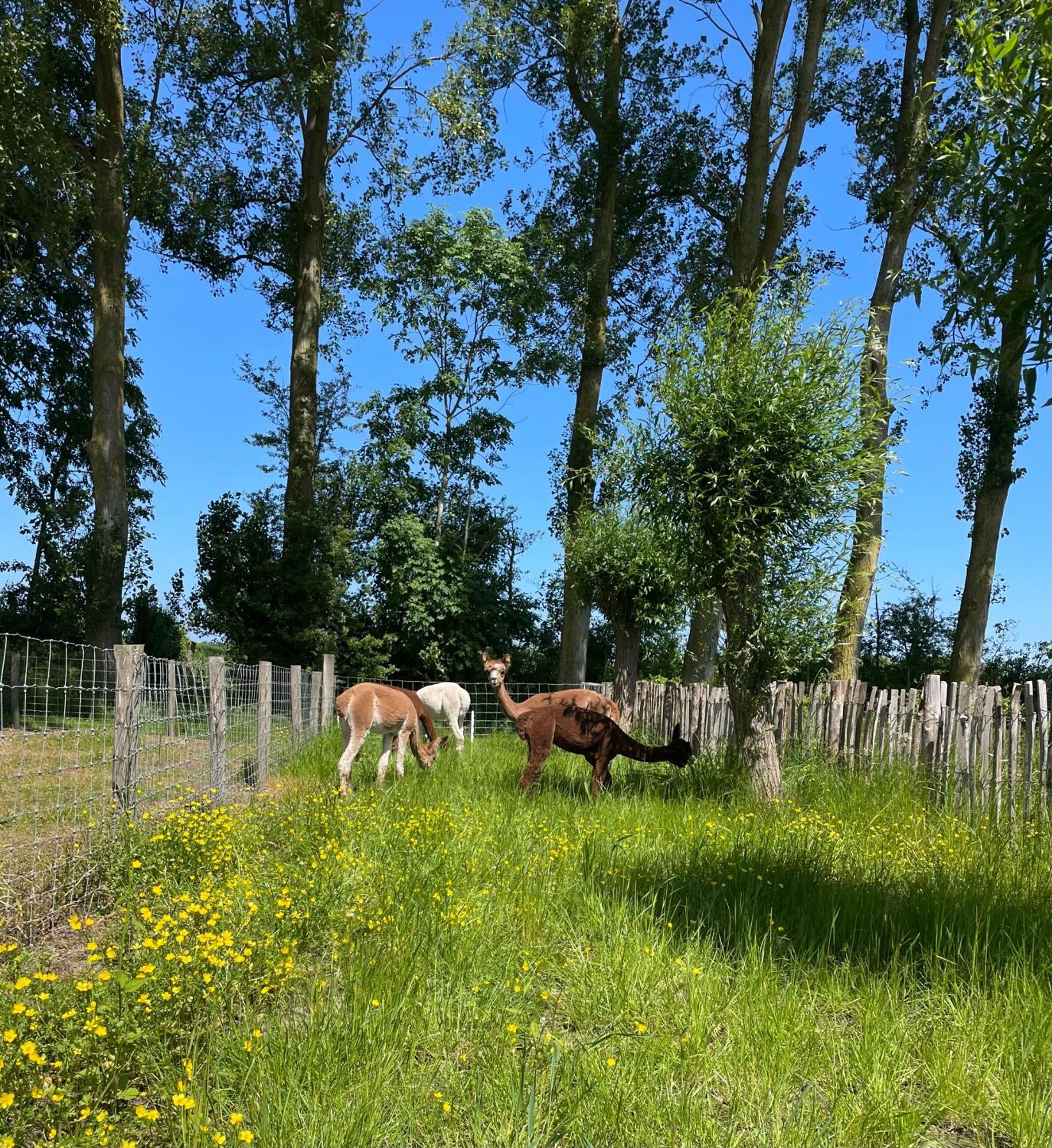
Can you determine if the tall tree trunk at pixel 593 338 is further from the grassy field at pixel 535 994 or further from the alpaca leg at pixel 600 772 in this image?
the grassy field at pixel 535 994

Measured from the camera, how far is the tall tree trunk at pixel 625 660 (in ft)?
55.6

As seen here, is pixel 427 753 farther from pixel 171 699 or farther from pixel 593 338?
pixel 593 338

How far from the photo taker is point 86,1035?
329cm

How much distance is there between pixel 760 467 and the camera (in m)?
9.01

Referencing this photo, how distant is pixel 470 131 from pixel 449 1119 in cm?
1920

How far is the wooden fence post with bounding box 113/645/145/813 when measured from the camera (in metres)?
6.05

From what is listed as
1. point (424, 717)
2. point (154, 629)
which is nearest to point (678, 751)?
point (424, 717)

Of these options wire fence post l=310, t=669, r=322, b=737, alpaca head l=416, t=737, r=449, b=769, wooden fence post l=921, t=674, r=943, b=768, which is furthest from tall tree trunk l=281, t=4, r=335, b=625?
wooden fence post l=921, t=674, r=943, b=768

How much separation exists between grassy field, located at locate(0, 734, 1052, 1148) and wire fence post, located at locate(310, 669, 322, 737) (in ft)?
25.7

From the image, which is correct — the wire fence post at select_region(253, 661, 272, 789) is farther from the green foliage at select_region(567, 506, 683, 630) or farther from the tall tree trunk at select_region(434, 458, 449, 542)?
the tall tree trunk at select_region(434, 458, 449, 542)

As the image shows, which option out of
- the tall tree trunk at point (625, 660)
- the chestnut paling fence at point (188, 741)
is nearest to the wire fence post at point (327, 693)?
the chestnut paling fence at point (188, 741)

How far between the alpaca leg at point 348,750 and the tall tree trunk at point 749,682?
4252 millimetres

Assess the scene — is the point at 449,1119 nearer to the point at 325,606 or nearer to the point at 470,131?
the point at 325,606

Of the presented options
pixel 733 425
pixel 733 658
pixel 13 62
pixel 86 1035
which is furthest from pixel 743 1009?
pixel 13 62
